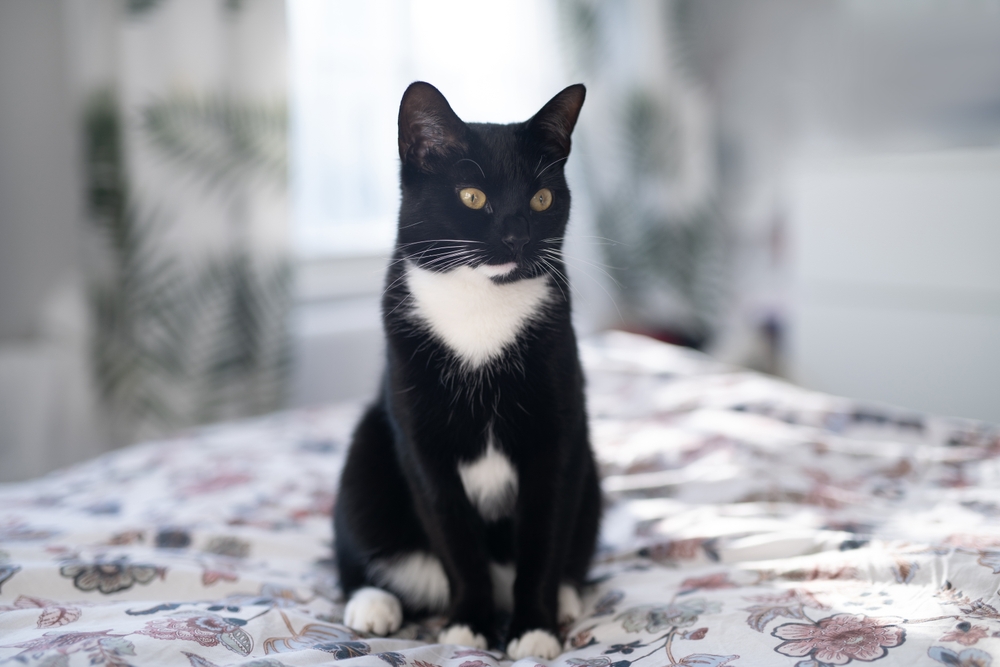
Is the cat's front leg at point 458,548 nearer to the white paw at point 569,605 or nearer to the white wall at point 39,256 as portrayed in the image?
the white paw at point 569,605

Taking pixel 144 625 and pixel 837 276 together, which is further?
pixel 837 276

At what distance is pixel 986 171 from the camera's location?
2094mm

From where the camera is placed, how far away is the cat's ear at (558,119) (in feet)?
2.81

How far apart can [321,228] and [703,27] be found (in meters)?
1.98

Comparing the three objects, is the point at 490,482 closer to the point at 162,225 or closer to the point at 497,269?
the point at 497,269

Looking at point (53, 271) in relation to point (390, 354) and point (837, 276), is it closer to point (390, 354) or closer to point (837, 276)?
point (390, 354)

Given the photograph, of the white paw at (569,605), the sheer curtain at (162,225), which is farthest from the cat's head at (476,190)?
the sheer curtain at (162,225)

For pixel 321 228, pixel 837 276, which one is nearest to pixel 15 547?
pixel 321 228

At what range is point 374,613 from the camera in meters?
0.81

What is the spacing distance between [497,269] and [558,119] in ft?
0.72

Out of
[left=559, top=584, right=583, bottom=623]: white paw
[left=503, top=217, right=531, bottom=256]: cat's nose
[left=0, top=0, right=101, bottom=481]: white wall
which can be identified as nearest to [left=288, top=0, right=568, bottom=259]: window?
[left=0, top=0, right=101, bottom=481]: white wall

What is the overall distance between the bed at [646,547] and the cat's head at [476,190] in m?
0.42

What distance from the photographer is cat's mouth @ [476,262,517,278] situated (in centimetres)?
80

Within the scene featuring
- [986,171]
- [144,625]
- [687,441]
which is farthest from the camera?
[986,171]
